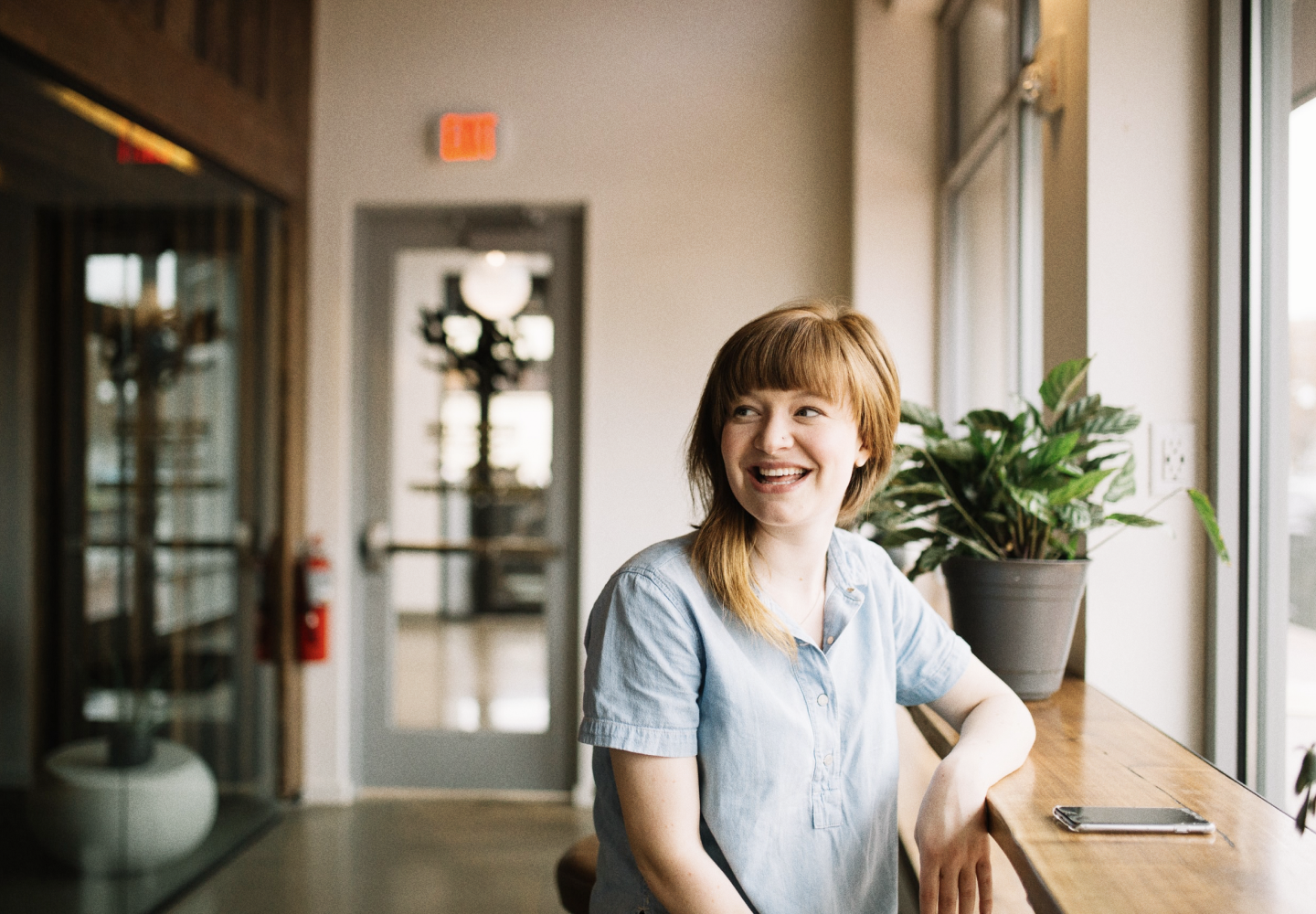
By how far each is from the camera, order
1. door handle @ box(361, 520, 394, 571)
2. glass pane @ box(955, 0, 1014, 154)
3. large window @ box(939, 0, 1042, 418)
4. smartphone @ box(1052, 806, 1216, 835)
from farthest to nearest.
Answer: door handle @ box(361, 520, 394, 571)
glass pane @ box(955, 0, 1014, 154)
large window @ box(939, 0, 1042, 418)
smartphone @ box(1052, 806, 1216, 835)

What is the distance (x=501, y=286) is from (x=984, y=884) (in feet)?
9.56

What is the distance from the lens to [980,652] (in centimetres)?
146

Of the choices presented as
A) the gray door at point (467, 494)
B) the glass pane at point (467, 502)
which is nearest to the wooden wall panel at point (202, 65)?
the gray door at point (467, 494)

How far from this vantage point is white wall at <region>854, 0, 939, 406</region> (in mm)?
3223

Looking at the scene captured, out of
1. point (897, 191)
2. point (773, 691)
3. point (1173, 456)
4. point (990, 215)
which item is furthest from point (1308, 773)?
point (897, 191)

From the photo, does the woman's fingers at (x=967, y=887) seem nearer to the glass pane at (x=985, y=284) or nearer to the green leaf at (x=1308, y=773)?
the green leaf at (x=1308, y=773)

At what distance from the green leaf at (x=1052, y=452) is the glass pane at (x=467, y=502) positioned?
2.38m

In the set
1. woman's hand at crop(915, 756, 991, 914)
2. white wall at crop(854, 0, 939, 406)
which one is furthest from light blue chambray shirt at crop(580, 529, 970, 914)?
white wall at crop(854, 0, 939, 406)

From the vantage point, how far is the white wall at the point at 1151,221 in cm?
161

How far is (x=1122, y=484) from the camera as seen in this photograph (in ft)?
4.68

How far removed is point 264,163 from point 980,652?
2.79 meters

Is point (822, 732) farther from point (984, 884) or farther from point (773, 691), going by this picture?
point (984, 884)

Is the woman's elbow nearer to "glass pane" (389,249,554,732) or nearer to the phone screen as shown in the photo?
the phone screen

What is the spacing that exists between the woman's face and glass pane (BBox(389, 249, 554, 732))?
8.10ft
